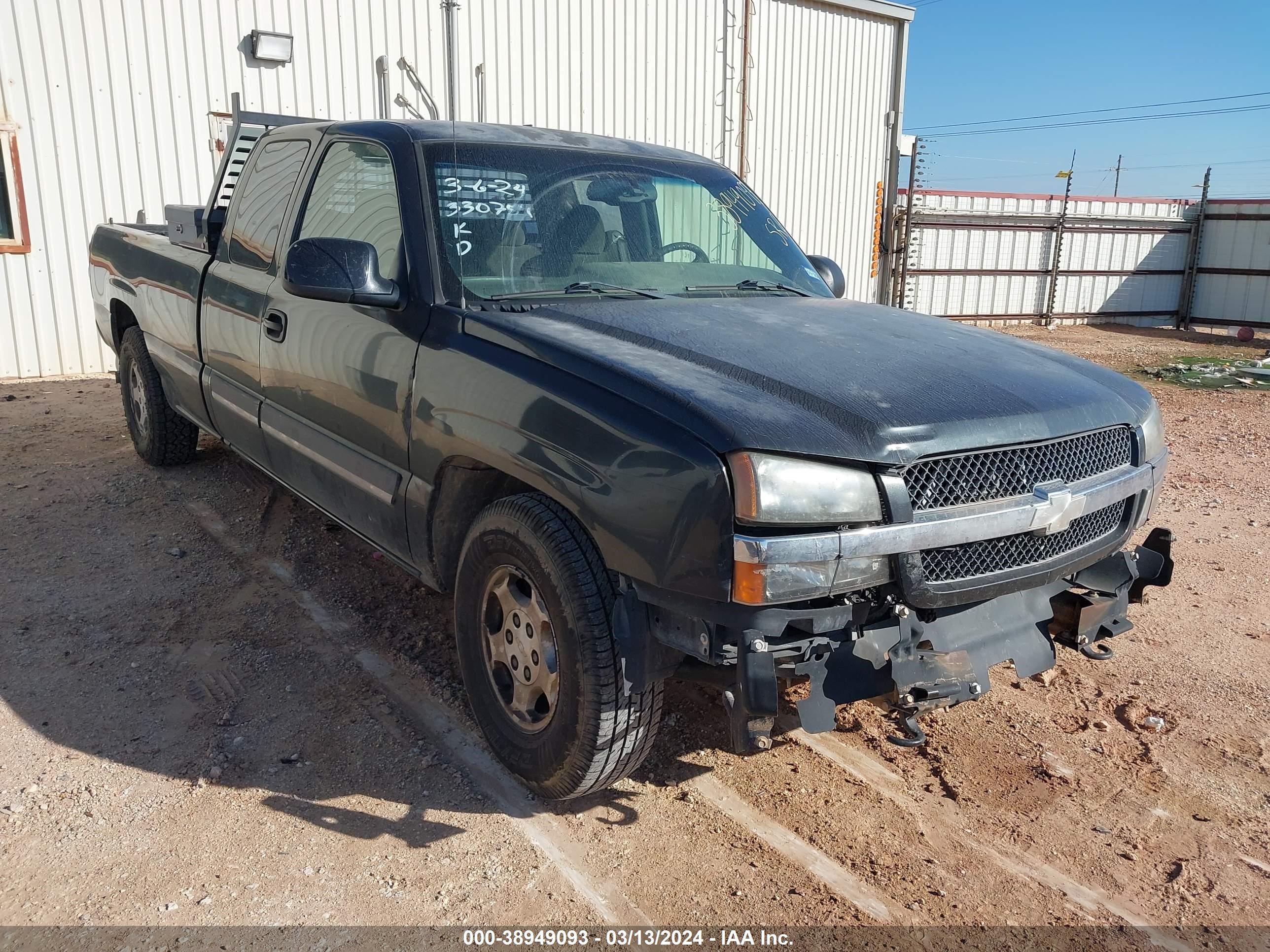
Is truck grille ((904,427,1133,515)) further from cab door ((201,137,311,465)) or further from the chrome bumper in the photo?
cab door ((201,137,311,465))

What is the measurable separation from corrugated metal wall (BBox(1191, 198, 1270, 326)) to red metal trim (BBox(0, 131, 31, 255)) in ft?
64.1

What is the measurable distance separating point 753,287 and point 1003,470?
1.51m

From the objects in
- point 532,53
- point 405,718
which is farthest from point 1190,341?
point 405,718

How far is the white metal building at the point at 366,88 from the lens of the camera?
361 inches

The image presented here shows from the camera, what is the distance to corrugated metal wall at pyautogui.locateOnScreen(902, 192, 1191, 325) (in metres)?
17.1

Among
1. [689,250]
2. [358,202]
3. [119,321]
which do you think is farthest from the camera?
[119,321]

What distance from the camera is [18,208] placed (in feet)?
29.9

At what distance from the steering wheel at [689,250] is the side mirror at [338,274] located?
A: 3.53 feet

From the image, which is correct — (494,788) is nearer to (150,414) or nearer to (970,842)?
(970,842)

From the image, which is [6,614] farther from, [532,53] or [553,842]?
[532,53]

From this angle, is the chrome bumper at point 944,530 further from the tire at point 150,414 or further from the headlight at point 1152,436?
the tire at point 150,414

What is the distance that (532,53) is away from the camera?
1165 cm

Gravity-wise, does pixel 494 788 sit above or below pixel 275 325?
below

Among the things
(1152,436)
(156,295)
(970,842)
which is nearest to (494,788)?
(970,842)
